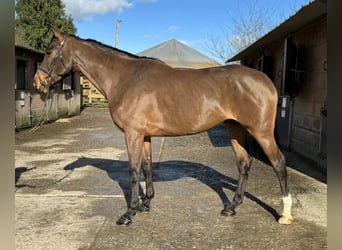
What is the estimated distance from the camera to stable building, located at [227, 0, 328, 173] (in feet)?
16.9

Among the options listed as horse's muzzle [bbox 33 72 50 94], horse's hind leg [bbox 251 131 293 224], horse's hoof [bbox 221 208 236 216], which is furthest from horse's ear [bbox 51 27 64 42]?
horse's hoof [bbox 221 208 236 216]

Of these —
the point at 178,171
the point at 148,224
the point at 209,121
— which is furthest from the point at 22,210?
the point at 178,171

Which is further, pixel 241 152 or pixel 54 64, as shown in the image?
pixel 241 152

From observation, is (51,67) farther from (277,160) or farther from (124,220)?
(277,160)

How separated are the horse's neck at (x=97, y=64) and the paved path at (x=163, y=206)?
4.38 ft

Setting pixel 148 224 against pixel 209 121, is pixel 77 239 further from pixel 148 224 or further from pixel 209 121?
pixel 209 121

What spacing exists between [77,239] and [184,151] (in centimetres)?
443

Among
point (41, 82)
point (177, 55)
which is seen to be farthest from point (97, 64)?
point (177, 55)

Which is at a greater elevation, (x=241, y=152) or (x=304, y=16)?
(x=304, y=16)

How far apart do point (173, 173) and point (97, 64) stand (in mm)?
2270

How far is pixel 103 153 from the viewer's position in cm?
661

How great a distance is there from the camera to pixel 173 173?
5.01 metres

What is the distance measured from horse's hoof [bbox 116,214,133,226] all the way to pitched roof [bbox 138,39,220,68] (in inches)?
428

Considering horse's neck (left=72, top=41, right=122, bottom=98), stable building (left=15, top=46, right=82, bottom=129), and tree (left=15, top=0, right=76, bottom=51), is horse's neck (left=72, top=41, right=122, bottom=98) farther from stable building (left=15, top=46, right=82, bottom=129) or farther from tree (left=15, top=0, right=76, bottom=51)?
tree (left=15, top=0, right=76, bottom=51)
